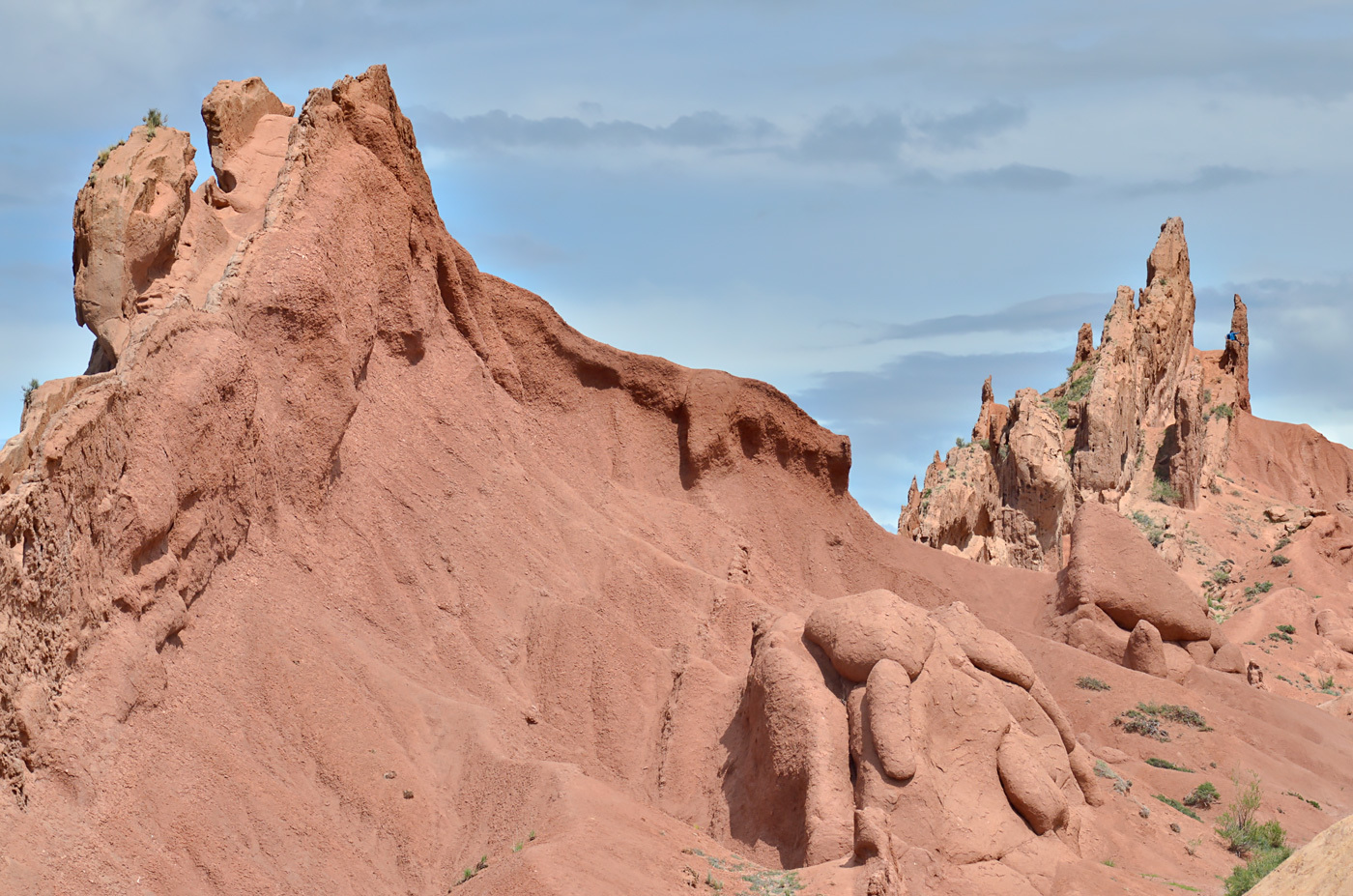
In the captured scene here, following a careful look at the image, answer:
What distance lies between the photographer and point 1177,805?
64.0 ft

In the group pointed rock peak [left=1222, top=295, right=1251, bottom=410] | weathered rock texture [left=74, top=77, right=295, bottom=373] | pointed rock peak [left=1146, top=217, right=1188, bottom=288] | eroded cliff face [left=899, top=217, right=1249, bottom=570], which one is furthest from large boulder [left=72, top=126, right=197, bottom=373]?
pointed rock peak [left=1222, top=295, right=1251, bottom=410]

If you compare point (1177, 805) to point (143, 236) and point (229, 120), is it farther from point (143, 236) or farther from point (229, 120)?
point (229, 120)

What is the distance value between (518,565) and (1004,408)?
3604cm

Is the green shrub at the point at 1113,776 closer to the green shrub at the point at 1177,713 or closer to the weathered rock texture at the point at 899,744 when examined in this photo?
the weathered rock texture at the point at 899,744

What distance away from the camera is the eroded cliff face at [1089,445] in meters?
40.0

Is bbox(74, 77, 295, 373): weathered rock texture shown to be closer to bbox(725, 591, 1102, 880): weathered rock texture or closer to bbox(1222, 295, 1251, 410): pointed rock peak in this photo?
bbox(725, 591, 1102, 880): weathered rock texture

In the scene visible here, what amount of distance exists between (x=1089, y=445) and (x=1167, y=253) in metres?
10.1

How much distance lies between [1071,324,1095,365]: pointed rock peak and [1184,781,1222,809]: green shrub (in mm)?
32139

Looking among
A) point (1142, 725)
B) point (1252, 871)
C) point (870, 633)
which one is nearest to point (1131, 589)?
point (1142, 725)

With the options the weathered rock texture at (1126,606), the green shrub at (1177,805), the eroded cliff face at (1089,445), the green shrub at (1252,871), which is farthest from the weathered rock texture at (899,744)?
the eroded cliff face at (1089,445)

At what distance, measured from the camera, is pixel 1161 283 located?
162 feet

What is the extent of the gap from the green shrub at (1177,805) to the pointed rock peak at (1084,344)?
107ft

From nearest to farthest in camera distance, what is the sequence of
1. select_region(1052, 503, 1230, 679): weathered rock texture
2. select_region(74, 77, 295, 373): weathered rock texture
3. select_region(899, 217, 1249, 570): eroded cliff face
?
select_region(74, 77, 295, 373): weathered rock texture < select_region(1052, 503, 1230, 679): weathered rock texture < select_region(899, 217, 1249, 570): eroded cliff face

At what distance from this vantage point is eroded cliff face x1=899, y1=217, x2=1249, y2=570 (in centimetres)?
4000
